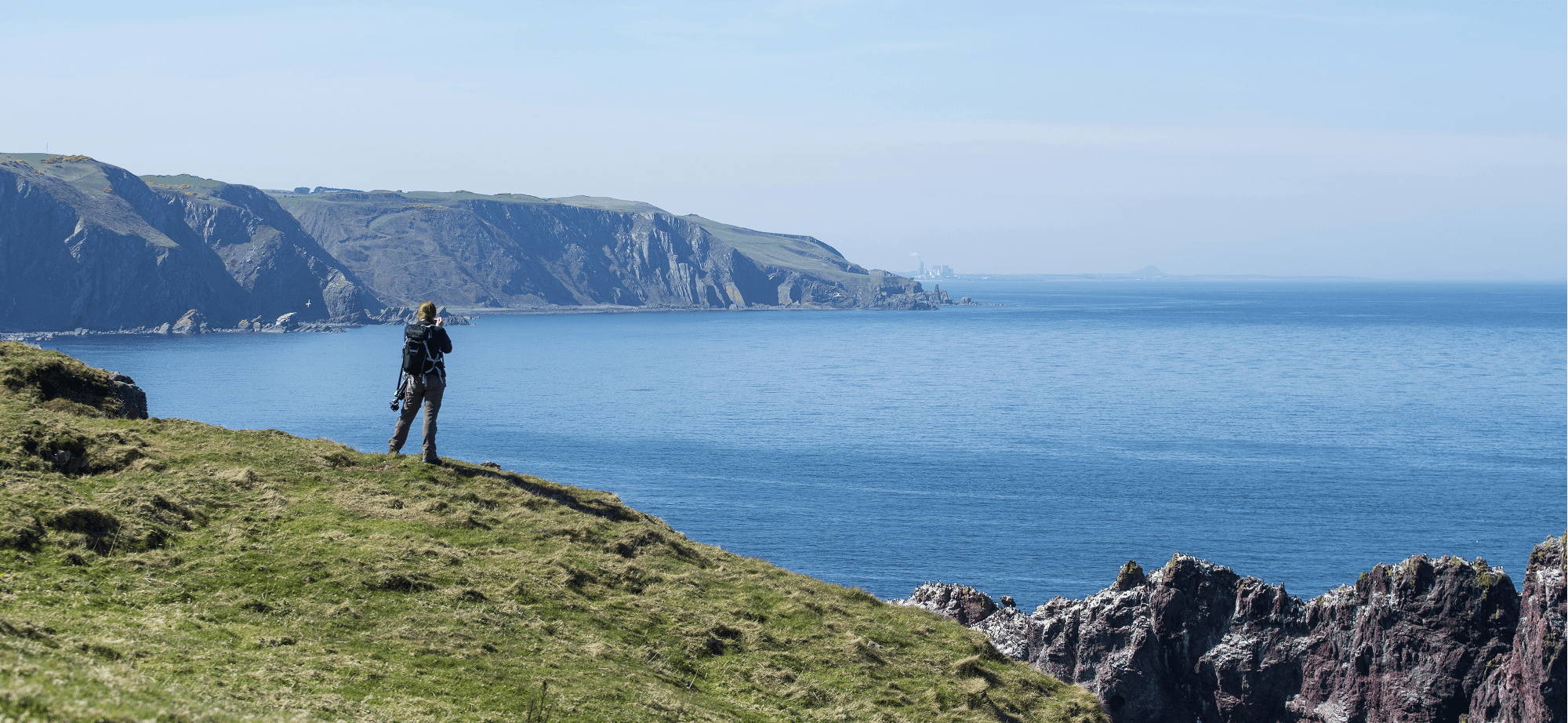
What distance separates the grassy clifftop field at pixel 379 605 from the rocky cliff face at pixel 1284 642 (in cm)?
2342

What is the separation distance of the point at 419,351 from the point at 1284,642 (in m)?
38.3

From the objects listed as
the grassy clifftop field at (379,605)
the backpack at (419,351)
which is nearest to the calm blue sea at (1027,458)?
the grassy clifftop field at (379,605)

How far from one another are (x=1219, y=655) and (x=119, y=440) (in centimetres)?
4052

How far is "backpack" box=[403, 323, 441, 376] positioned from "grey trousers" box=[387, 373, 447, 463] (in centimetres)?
27

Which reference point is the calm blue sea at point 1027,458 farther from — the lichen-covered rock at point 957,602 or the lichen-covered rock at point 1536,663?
the lichen-covered rock at point 1536,663

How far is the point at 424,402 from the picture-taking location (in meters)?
23.0

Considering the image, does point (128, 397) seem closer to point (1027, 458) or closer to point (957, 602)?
point (957, 602)

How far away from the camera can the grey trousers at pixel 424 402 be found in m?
21.7

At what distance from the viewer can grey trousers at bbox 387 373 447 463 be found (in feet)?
71.3

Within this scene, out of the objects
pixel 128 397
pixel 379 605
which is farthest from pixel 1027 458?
pixel 379 605

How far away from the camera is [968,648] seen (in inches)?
881

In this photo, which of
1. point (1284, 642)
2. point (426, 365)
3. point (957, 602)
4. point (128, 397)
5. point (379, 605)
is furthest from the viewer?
point (957, 602)

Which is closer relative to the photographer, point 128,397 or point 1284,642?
point 128,397

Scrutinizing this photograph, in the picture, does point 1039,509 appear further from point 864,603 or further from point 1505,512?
point 864,603
